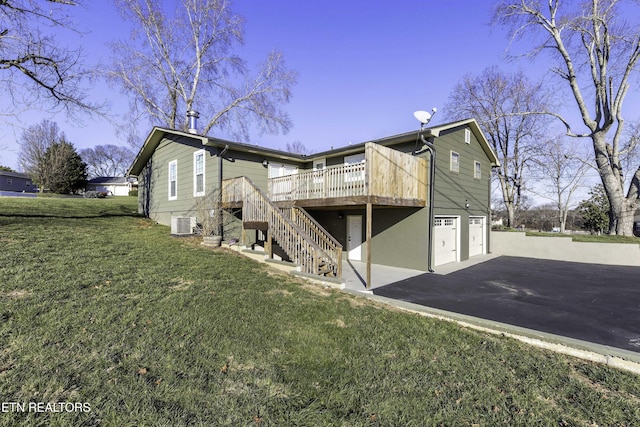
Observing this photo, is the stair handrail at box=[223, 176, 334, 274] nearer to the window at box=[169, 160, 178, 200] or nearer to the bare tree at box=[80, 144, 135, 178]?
the window at box=[169, 160, 178, 200]

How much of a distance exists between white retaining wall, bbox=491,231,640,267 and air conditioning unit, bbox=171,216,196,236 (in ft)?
49.5

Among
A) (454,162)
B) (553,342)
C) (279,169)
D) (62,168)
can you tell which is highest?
(62,168)

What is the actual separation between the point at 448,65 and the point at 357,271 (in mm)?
10718

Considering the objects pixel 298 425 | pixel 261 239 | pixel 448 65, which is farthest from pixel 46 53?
pixel 448 65

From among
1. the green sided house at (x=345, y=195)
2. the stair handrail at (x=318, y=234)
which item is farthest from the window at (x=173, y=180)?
the stair handrail at (x=318, y=234)

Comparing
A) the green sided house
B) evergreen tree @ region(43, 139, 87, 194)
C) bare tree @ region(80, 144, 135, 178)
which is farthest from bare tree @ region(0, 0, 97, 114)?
bare tree @ region(80, 144, 135, 178)

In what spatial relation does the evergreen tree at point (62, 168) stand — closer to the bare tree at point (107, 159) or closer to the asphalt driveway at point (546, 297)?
the bare tree at point (107, 159)

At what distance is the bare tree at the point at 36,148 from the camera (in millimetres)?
29828

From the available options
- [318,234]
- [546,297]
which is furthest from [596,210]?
[318,234]

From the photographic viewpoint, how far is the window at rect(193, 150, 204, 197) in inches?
454

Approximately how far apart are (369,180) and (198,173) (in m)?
7.55

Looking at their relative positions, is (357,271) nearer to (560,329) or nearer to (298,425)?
(560,329)

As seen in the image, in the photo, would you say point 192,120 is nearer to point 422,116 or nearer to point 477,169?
point 422,116

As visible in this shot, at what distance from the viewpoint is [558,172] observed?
27031 mm
